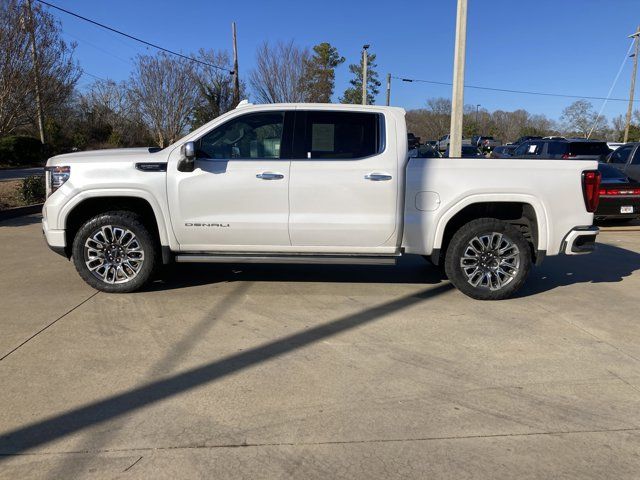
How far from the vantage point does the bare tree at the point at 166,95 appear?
28547 millimetres

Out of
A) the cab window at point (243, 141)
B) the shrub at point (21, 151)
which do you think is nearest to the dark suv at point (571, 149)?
the cab window at point (243, 141)

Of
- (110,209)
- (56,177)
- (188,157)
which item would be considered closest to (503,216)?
(188,157)

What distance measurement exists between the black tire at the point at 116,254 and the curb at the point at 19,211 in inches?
250

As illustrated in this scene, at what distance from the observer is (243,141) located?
5516 mm

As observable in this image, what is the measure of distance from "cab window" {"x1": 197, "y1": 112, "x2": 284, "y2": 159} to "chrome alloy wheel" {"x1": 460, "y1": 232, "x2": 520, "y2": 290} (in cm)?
239

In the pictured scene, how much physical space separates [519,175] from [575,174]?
601mm

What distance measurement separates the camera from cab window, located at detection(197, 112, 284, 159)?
549cm

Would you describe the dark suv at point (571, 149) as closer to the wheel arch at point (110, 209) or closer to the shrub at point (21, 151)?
the wheel arch at point (110, 209)

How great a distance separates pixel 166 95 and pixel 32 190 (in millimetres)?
18728

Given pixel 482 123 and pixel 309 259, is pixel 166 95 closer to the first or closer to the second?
pixel 309 259

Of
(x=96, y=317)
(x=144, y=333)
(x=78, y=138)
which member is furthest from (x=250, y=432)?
(x=78, y=138)

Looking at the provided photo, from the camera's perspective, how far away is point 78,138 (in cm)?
3353

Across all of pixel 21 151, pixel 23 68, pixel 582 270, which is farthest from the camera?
pixel 21 151

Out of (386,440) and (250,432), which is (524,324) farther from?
(250,432)
